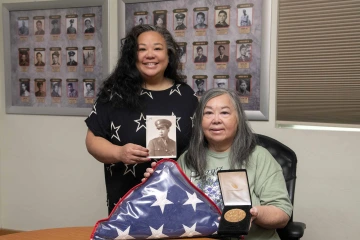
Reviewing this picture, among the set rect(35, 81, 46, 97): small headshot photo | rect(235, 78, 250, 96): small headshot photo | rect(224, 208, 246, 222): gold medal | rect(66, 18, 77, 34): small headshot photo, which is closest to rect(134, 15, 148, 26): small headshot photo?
rect(66, 18, 77, 34): small headshot photo

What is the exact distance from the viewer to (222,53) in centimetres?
270

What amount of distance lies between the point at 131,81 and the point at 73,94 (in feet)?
4.14

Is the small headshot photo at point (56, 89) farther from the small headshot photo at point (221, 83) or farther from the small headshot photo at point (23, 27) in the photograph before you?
the small headshot photo at point (221, 83)

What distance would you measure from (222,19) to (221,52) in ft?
0.65

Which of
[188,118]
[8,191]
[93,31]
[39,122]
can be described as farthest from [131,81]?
[8,191]

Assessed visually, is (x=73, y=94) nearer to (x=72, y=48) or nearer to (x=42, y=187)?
(x=72, y=48)

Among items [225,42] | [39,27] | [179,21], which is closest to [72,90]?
[39,27]

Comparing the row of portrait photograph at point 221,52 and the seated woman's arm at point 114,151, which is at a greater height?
the row of portrait photograph at point 221,52

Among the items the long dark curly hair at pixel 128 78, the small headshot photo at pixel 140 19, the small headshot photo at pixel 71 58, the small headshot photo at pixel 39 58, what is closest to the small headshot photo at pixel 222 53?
the small headshot photo at pixel 140 19

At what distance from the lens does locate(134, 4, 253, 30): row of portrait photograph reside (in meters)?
2.63

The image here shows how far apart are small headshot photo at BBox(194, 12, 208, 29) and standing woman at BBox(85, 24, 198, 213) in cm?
74

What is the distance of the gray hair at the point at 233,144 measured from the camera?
182 cm

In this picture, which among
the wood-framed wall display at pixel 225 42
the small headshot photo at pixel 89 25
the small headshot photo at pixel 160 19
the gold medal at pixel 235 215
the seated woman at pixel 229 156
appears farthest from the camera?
the small headshot photo at pixel 89 25

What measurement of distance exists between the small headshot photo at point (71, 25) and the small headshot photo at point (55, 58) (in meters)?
0.18
